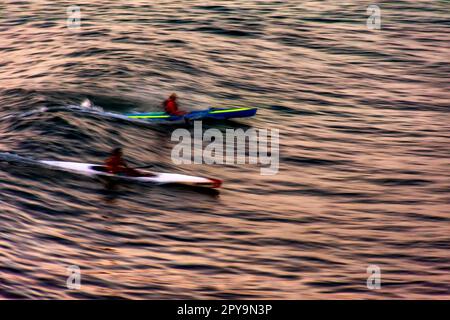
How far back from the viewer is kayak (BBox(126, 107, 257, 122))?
26.0 m

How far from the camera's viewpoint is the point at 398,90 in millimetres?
30016

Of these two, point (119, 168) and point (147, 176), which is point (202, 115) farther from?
point (119, 168)

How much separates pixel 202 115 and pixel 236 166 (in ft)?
13.6

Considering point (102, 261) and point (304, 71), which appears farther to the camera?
point (304, 71)

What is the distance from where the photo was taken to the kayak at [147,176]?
20.5 meters

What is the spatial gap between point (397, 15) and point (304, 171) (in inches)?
768

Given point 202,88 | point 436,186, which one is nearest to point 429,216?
point 436,186

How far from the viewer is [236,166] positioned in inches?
896

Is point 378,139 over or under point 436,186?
over

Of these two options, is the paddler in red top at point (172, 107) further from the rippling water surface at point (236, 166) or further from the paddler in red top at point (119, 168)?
the paddler in red top at point (119, 168)

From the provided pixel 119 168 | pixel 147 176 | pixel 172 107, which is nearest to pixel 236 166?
pixel 147 176

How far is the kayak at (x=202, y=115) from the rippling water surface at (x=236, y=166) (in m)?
0.41

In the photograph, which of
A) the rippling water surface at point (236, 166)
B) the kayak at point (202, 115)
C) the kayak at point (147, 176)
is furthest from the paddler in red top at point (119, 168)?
the kayak at point (202, 115)
